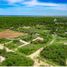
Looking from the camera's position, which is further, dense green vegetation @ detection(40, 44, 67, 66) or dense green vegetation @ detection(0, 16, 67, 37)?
dense green vegetation @ detection(0, 16, 67, 37)

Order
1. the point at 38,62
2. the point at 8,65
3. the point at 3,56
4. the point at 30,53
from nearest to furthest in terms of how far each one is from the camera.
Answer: the point at 8,65 → the point at 38,62 → the point at 3,56 → the point at 30,53

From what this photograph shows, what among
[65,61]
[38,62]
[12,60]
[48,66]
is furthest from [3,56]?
[65,61]

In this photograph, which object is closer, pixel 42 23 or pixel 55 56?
pixel 55 56

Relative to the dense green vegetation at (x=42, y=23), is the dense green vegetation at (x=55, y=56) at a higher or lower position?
lower

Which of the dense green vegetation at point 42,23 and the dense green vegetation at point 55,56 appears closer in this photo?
the dense green vegetation at point 55,56

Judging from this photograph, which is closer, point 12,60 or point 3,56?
point 12,60

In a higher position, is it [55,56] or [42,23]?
[42,23]

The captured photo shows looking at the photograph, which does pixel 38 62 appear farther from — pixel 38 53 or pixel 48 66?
pixel 38 53

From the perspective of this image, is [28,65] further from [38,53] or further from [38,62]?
[38,53]

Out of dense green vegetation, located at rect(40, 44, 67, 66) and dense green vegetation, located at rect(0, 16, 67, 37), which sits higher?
dense green vegetation, located at rect(0, 16, 67, 37)

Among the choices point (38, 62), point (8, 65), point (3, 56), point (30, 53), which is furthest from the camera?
point (30, 53)
